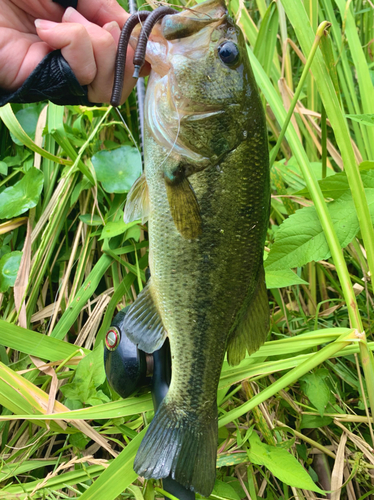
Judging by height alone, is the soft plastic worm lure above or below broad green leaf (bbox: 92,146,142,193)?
above

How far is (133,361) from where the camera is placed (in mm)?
1276

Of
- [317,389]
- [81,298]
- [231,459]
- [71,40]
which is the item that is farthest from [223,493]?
[71,40]

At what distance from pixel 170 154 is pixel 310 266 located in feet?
3.70

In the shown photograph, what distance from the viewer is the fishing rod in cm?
116

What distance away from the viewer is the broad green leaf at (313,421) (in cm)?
169

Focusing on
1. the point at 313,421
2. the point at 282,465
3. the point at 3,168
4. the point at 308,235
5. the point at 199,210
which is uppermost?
the point at 3,168

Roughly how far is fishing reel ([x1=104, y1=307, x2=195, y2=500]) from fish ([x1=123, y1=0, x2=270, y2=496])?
0.06m

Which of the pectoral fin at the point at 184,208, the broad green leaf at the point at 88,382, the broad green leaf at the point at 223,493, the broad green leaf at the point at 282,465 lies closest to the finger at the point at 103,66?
the pectoral fin at the point at 184,208

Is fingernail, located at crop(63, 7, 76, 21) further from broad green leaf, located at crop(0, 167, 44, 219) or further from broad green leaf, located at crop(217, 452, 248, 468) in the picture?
broad green leaf, located at crop(217, 452, 248, 468)

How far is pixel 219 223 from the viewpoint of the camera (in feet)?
3.82

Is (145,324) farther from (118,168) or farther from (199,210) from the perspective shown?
(118,168)

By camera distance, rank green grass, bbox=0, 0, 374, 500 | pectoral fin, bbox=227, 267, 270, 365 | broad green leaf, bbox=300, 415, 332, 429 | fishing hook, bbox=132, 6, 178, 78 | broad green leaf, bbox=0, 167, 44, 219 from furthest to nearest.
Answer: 1. broad green leaf, bbox=0, 167, 44, 219
2. broad green leaf, bbox=300, 415, 332, 429
3. green grass, bbox=0, 0, 374, 500
4. pectoral fin, bbox=227, 267, 270, 365
5. fishing hook, bbox=132, 6, 178, 78

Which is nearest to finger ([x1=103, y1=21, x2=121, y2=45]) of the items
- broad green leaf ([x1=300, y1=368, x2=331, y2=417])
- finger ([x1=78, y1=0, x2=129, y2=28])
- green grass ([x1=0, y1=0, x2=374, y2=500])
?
finger ([x1=78, y1=0, x2=129, y2=28])

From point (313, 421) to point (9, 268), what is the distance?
1574mm
